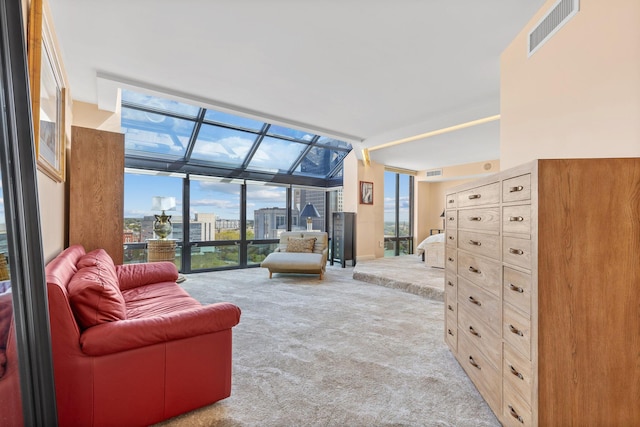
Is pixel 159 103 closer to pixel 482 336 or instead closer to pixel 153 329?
pixel 153 329

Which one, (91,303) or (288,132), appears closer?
(91,303)

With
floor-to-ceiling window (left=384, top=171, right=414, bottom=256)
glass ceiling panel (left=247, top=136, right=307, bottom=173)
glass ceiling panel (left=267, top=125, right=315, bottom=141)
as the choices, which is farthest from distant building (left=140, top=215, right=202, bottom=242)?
floor-to-ceiling window (left=384, top=171, right=414, bottom=256)

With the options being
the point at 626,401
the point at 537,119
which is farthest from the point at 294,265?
the point at 626,401

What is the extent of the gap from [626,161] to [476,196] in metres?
0.77

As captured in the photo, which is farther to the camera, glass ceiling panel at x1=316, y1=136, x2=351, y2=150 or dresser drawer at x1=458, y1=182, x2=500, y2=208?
glass ceiling panel at x1=316, y1=136, x2=351, y2=150

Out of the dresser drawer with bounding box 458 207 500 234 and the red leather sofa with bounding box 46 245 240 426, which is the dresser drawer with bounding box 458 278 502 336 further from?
the red leather sofa with bounding box 46 245 240 426

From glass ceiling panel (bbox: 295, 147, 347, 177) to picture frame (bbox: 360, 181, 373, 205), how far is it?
3.13ft

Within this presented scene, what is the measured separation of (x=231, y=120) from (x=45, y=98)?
3.55 meters

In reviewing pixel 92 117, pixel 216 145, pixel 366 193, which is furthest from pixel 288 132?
pixel 92 117

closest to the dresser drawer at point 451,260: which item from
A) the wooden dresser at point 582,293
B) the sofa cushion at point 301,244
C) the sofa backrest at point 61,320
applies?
the wooden dresser at point 582,293

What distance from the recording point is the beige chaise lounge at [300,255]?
17.1ft

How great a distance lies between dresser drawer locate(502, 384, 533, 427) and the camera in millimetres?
1322

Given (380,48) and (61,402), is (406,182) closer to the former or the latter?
(380,48)

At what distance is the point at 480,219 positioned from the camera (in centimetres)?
187
